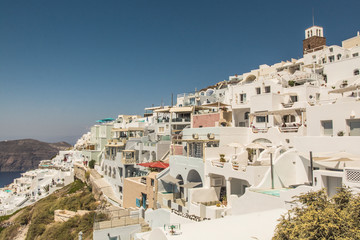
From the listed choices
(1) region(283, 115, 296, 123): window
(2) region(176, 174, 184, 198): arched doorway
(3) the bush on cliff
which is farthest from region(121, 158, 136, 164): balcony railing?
(3) the bush on cliff

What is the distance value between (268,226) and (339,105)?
10221 mm

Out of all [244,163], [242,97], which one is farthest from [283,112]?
[242,97]

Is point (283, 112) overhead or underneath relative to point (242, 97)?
underneath

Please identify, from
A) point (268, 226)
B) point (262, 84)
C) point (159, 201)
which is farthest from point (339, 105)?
point (159, 201)

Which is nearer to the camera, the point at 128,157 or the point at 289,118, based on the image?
the point at 289,118

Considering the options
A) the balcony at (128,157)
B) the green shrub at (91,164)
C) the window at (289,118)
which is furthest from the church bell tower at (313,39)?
the green shrub at (91,164)

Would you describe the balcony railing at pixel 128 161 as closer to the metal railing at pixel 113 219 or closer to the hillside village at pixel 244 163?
the hillside village at pixel 244 163

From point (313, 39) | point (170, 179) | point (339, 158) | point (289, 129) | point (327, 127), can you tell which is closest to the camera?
point (339, 158)

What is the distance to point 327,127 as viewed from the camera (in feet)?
59.3

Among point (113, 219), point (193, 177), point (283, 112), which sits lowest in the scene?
point (113, 219)

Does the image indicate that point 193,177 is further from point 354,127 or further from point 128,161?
point 128,161

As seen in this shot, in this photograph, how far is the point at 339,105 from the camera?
17.2 metres

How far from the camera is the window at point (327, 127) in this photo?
58.6 feet

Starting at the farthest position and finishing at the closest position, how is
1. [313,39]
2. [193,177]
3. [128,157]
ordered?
[313,39]
[128,157]
[193,177]
